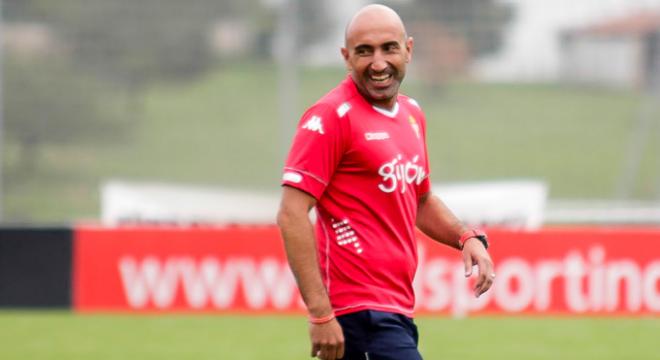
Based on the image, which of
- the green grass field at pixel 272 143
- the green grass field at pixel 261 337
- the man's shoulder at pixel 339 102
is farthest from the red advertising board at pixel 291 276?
the man's shoulder at pixel 339 102

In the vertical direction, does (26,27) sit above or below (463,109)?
above

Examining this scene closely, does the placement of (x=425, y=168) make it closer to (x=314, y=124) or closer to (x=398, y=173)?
(x=398, y=173)

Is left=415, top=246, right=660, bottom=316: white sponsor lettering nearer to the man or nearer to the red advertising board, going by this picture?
the red advertising board

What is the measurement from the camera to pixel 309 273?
4422mm

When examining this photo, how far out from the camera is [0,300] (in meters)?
11.5

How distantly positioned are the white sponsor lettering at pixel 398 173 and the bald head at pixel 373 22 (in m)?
0.46

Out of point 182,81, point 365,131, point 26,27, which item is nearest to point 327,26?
point 182,81

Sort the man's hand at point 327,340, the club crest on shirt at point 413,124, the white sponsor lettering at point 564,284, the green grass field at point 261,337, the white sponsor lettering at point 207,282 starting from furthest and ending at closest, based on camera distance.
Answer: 1. the white sponsor lettering at point 207,282
2. the white sponsor lettering at point 564,284
3. the green grass field at point 261,337
4. the club crest on shirt at point 413,124
5. the man's hand at point 327,340

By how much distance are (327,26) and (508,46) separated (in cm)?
191

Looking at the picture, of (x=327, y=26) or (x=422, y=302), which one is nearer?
(x=422, y=302)

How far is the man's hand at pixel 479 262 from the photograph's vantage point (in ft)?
15.5

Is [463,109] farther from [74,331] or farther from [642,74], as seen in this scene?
[74,331]

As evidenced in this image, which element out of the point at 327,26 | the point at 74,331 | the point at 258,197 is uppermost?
the point at 327,26

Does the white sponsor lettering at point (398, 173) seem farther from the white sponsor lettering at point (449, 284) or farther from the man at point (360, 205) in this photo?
the white sponsor lettering at point (449, 284)
